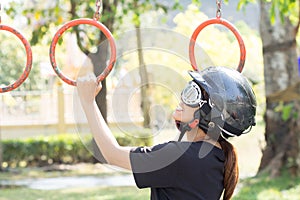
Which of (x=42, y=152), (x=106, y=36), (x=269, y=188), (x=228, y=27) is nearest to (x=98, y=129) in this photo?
(x=106, y=36)

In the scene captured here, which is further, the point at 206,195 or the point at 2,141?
the point at 2,141

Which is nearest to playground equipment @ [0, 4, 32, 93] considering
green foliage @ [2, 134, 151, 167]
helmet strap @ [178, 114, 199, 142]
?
helmet strap @ [178, 114, 199, 142]

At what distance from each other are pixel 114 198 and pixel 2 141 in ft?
21.5

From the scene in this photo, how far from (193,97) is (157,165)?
0.41 metres

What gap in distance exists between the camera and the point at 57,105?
18.0 m

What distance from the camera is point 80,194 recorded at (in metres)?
9.91

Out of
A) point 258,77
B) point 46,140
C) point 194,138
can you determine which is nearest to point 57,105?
point 46,140

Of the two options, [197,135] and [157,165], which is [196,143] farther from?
[157,165]

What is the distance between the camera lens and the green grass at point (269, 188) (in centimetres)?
862

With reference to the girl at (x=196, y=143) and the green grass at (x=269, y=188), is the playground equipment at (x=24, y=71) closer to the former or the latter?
the girl at (x=196, y=143)

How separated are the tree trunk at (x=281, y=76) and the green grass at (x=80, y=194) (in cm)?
224

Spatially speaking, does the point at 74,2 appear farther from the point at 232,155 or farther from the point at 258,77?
the point at 258,77

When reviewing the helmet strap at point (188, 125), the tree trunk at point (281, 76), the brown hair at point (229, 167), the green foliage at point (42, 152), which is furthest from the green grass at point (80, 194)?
the helmet strap at point (188, 125)

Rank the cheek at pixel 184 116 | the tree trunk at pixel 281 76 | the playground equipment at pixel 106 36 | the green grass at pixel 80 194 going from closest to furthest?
the cheek at pixel 184 116 → the playground equipment at pixel 106 36 → the green grass at pixel 80 194 → the tree trunk at pixel 281 76
